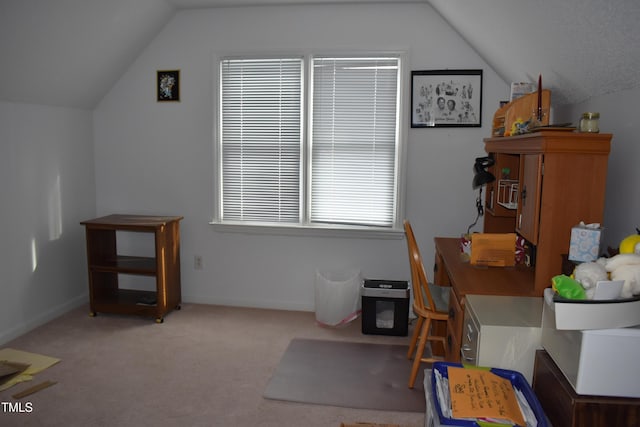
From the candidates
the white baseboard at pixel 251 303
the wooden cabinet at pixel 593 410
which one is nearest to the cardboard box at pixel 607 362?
the wooden cabinet at pixel 593 410

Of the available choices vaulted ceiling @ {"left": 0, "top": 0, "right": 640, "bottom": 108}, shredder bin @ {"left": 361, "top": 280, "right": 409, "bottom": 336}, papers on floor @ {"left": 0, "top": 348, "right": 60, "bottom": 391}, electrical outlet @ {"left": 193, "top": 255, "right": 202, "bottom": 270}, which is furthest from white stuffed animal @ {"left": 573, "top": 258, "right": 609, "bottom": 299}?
electrical outlet @ {"left": 193, "top": 255, "right": 202, "bottom": 270}

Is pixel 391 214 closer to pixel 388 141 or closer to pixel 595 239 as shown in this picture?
pixel 388 141

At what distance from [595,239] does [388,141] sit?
208cm

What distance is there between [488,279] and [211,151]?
2.47 metres

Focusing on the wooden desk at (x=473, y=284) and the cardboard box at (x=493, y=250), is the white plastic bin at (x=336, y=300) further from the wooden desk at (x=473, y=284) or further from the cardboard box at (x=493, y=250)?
the cardboard box at (x=493, y=250)

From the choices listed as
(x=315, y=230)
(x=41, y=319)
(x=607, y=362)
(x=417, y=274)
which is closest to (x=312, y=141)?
(x=315, y=230)

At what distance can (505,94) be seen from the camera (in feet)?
11.6

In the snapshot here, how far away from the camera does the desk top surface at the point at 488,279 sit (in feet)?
7.00

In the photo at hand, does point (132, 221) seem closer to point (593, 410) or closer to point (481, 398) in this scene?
point (481, 398)

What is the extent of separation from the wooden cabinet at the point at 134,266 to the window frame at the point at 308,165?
0.44 m

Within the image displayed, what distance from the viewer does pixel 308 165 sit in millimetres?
3830

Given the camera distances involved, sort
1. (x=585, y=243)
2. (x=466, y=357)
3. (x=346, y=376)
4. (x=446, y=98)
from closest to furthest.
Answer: (x=585, y=243) < (x=466, y=357) < (x=346, y=376) < (x=446, y=98)

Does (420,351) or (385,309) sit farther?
(385,309)

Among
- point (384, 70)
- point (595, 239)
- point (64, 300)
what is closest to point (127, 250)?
point (64, 300)
